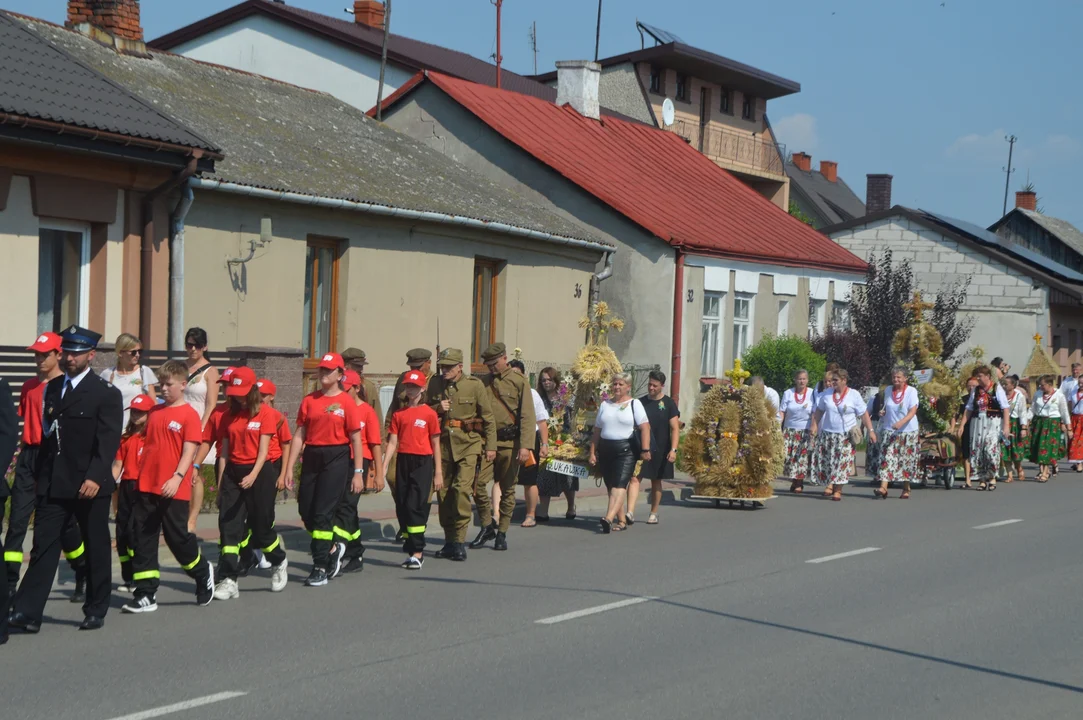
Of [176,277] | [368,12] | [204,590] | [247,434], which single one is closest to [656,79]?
[368,12]

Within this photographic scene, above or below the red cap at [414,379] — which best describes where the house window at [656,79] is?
above

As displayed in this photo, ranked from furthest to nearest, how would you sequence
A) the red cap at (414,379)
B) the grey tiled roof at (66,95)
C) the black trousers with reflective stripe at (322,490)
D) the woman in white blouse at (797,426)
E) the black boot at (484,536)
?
1. the woman in white blouse at (797,426)
2. the grey tiled roof at (66,95)
3. the black boot at (484,536)
4. the red cap at (414,379)
5. the black trousers with reflective stripe at (322,490)

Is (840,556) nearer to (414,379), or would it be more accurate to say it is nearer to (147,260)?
(414,379)

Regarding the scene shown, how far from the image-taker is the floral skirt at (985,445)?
20.2 metres

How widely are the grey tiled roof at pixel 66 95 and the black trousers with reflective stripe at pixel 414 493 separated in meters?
5.51

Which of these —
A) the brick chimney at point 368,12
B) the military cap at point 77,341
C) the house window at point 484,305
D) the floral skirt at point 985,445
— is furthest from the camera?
the brick chimney at point 368,12

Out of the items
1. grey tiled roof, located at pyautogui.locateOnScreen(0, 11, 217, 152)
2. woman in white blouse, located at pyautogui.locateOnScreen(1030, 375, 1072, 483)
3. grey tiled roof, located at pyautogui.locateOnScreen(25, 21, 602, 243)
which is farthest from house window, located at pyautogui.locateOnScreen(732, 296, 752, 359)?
grey tiled roof, located at pyautogui.locateOnScreen(0, 11, 217, 152)

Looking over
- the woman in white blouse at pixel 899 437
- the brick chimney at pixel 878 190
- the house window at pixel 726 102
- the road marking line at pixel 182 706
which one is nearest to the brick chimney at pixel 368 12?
the house window at pixel 726 102

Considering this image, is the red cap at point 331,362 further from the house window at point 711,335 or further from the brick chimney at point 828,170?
the brick chimney at point 828,170

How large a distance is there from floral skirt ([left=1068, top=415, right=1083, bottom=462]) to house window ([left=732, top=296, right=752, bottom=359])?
7.72 metres

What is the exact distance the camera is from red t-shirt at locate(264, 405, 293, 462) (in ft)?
32.9

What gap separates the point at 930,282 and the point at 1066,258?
17.7 metres

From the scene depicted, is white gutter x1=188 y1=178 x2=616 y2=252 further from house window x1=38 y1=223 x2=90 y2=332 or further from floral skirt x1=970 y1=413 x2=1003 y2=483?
floral skirt x1=970 y1=413 x2=1003 y2=483

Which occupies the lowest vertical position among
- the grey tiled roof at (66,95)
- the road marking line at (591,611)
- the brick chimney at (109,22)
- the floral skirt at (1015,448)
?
the road marking line at (591,611)
